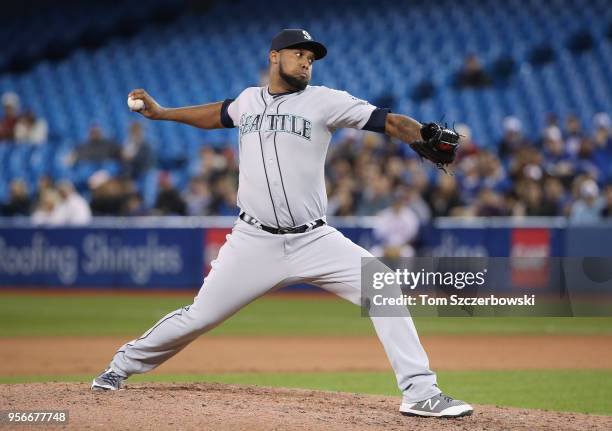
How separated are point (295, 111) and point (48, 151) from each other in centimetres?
1543

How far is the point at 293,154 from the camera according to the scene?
5.56 m

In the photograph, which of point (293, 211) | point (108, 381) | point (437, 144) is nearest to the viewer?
point (437, 144)

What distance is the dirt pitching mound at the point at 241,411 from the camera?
16.8ft

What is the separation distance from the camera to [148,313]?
13.0 metres

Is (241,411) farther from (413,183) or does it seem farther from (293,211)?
(413,183)

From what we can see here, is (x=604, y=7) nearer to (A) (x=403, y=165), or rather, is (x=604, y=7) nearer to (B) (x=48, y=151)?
(A) (x=403, y=165)

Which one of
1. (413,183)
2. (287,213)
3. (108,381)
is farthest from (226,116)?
(413,183)

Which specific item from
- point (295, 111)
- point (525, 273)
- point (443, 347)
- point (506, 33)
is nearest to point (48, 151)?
point (506, 33)

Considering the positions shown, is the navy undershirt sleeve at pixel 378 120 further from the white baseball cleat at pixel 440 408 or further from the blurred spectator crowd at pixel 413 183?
the blurred spectator crowd at pixel 413 183

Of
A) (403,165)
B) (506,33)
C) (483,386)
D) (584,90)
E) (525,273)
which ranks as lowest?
(483,386)

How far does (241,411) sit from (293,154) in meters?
1.40

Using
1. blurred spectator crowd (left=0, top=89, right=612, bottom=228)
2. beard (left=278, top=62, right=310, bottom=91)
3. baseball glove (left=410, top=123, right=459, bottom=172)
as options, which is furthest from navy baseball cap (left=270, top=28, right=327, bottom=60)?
blurred spectator crowd (left=0, top=89, right=612, bottom=228)

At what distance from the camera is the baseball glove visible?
532 cm

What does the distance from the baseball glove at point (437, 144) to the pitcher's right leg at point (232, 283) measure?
3.03 feet
